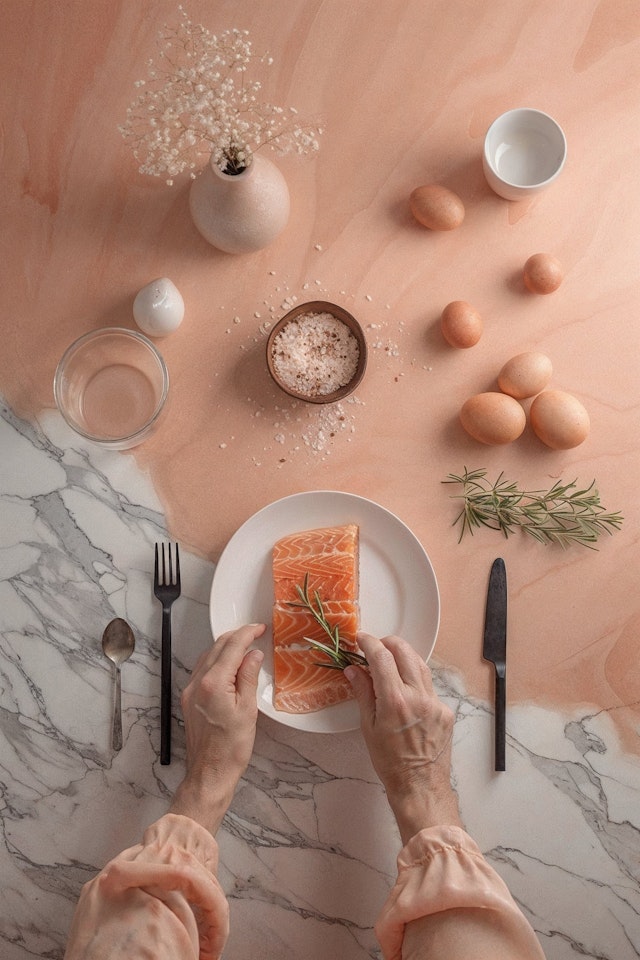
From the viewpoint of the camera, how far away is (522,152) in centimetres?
145

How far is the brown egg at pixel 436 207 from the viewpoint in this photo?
1.41 m

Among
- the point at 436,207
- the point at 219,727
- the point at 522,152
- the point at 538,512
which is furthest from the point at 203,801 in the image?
the point at 522,152

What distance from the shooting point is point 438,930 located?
1.12 m

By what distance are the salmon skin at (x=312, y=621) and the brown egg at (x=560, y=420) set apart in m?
0.38

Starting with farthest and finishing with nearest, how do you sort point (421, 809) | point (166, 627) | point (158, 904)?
point (166, 627) < point (421, 809) < point (158, 904)

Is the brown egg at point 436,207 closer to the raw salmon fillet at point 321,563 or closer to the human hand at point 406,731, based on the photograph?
the raw salmon fillet at point 321,563

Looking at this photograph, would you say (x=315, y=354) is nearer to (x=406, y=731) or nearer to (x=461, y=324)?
(x=461, y=324)

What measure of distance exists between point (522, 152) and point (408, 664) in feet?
3.05

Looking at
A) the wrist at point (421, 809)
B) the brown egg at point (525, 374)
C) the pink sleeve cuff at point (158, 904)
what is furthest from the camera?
the brown egg at point (525, 374)

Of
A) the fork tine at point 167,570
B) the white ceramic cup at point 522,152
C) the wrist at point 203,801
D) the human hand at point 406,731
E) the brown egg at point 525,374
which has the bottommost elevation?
the wrist at point 203,801

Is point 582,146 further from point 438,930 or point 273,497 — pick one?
point 438,930

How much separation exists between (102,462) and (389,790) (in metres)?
0.74

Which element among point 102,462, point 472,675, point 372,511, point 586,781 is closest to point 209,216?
point 102,462

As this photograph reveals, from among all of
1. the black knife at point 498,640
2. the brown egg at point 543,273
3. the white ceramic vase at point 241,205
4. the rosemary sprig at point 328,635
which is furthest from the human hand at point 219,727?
the brown egg at point 543,273
